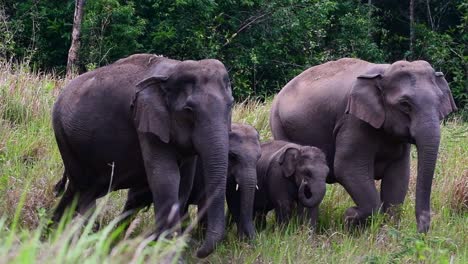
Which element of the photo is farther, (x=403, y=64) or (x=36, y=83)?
(x=36, y=83)

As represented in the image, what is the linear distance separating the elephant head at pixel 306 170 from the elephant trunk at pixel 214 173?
6.18ft

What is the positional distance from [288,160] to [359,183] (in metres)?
0.68

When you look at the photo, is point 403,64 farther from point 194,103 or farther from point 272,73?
point 272,73

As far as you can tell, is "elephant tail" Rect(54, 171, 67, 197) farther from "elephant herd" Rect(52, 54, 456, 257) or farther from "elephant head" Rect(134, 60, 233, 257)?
"elephant head" Rect(134, 60, 233, 257)

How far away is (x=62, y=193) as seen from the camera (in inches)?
390

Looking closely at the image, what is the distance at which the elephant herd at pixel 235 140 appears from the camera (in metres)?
8.30

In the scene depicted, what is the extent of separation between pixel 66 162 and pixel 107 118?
26.8 inches

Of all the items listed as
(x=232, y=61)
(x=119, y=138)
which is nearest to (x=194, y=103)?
(x=119, y=138)

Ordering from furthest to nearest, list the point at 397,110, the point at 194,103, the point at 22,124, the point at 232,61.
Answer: the point at 232,61
the point at 22,124
the point at 397,110
the point at 194,103

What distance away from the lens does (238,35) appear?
23.8 m

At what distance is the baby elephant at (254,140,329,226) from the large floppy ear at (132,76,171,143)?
1.98 metres

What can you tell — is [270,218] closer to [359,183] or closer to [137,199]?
[359,183]

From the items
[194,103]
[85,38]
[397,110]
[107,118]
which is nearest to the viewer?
[194,103]

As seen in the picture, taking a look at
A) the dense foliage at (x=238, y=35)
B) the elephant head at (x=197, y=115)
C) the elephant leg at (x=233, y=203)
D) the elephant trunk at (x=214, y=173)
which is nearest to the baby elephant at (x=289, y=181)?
the elephant leg at (x=233, y=203)
